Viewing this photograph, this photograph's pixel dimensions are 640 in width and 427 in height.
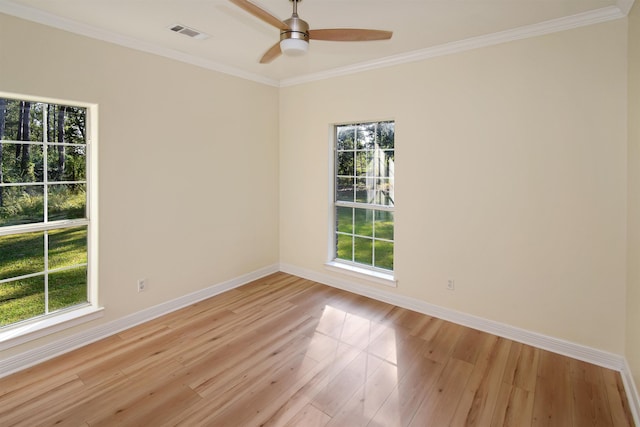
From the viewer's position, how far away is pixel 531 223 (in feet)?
9.40

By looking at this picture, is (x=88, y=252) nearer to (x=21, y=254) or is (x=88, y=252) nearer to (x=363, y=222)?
(x=21, y=254)

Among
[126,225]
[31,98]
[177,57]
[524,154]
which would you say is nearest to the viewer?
[31,98]

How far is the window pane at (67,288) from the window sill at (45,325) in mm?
108

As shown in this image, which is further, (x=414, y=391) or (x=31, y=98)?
(x=31, y=98)

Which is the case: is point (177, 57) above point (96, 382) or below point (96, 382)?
above

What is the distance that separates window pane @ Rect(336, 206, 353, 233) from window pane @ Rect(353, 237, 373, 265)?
0.17m

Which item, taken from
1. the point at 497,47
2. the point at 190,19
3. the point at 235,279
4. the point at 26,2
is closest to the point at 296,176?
the point at 235,279

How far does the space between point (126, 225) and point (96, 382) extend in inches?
52.6

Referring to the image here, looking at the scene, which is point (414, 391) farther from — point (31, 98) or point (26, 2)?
point (26, 2)

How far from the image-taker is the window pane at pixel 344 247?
14.1 ft

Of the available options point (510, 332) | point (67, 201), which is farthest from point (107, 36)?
point (510, 332)

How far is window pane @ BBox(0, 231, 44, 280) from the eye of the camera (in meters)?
2.62

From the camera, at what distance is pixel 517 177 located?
2.90m

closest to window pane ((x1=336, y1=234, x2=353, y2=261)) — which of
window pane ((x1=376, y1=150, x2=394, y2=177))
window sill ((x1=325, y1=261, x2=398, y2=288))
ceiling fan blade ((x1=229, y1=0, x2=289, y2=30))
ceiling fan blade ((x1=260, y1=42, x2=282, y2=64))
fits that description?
window sill ((x1=325, y1=261, x2=398, y2=288))
